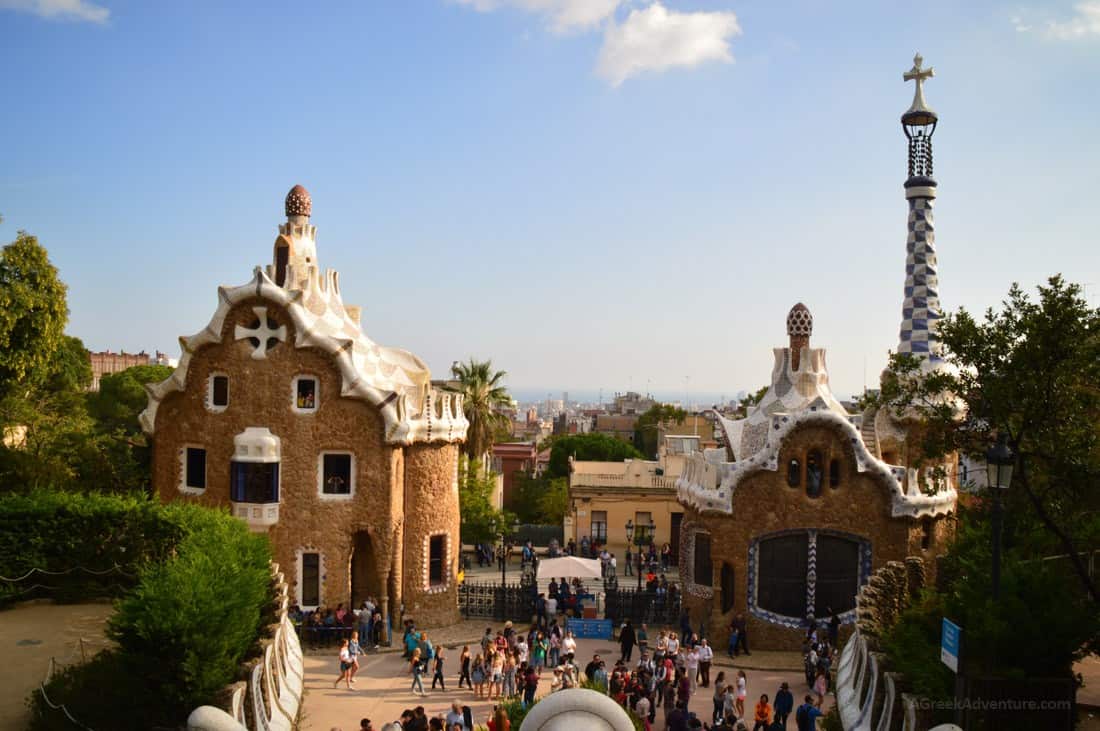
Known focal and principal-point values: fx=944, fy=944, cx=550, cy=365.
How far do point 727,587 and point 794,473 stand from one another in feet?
11.5

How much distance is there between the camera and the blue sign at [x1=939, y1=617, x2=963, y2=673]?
10.5 m

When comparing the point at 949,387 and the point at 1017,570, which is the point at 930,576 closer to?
the point at 949,387

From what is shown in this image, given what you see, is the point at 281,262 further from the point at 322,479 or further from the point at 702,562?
the point at 702,562

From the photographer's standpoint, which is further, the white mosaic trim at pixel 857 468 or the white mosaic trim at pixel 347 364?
the white mosaic trim at pixel 347 364

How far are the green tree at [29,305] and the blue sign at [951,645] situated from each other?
24.0 m

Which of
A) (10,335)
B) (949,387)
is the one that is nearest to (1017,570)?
(949,387)

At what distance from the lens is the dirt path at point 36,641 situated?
48.3 ft

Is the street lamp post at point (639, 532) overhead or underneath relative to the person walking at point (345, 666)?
overhead

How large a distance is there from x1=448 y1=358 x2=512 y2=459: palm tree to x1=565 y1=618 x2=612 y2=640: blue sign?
13.0 m

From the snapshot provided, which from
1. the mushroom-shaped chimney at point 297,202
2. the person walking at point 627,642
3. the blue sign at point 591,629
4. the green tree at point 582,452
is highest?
the mushroom-shaped chimney at point 297,202

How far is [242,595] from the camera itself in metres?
14.7

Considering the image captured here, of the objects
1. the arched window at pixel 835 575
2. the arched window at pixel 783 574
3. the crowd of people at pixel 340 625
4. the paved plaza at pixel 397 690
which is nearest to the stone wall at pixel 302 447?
the crowd of people at pixel 340 625

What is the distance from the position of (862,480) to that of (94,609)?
1846 cm

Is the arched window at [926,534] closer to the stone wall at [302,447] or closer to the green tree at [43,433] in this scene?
the stone wall at [302,447]
